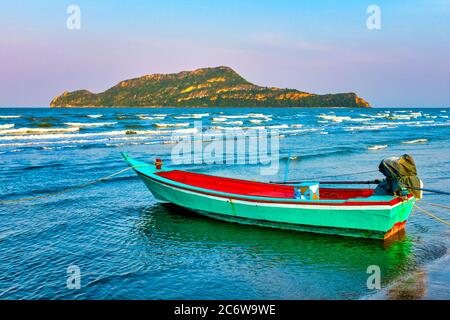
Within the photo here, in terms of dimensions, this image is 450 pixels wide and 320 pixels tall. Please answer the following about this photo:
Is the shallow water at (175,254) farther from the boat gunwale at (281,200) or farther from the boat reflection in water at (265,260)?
the boat gunwale at (281,200)

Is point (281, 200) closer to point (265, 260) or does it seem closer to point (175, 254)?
point (265, 260)

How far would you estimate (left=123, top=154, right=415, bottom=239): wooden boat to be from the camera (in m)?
9.46

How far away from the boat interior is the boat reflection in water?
→ 1.24 meters

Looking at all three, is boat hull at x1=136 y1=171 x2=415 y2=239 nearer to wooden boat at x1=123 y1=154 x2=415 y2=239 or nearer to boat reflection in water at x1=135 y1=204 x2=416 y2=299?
wooden boat at x1=123 y1=154 x2=415 y2=239

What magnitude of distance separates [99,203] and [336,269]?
831 centimetres

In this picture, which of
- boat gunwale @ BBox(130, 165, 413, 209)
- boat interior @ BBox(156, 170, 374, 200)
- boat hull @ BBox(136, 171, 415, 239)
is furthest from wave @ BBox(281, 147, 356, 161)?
boat hull @ BBox(136, 171, 415, 239)

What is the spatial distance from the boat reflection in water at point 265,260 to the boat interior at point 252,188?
124 centimetres

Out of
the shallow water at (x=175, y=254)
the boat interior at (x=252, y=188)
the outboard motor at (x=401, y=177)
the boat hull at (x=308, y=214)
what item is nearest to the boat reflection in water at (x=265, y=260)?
the shallow water at (x=175, y=254)

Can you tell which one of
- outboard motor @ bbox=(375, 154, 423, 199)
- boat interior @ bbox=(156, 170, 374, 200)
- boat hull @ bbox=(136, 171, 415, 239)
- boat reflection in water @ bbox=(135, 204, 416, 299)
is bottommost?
boat reflection in water @ bbox=(135, 204, 416, 299)

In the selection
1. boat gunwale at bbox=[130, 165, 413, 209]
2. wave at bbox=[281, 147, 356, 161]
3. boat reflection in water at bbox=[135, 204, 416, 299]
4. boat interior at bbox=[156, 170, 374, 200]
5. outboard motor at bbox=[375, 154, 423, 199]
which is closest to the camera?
boat reflection in water at bbox=[135, 204, 416, 299]

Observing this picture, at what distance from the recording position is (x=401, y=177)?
9.77 meters

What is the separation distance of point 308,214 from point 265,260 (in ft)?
6.13

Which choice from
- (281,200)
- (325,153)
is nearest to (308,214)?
(281,200)

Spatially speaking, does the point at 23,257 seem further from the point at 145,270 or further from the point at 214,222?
the point at 214,222
